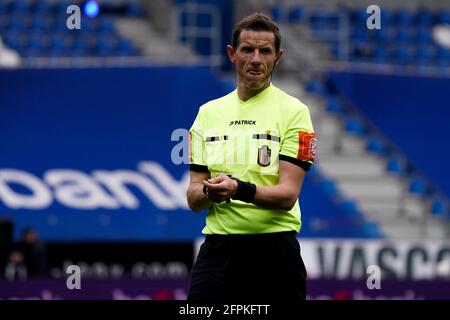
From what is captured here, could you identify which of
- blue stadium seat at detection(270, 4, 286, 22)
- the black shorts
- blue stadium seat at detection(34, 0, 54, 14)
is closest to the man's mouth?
the black shorts

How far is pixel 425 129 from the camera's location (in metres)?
16.2

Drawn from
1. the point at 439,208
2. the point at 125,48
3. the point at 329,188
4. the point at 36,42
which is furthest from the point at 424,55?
the point at 36,42

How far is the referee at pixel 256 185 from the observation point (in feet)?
17.6

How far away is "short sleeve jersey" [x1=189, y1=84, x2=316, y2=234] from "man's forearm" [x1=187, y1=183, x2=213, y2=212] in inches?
2.5

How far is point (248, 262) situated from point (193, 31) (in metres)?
11.7

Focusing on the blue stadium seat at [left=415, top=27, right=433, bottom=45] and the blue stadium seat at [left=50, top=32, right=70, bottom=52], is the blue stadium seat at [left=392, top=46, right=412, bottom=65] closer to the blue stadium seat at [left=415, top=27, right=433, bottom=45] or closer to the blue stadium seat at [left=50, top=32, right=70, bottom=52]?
the blue stadium seat at [left=415, top=27, right=433, bottom=45]

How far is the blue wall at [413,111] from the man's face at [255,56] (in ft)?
35.4

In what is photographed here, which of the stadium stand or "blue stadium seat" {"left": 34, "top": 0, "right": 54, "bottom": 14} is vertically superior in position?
"blue stadium seat" {"left": 34, "top": 0, "right": 54, "bottom": 14}

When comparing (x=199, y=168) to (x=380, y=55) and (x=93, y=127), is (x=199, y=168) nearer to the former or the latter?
(x=93, y=127)

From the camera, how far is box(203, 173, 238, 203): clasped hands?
5.19 m

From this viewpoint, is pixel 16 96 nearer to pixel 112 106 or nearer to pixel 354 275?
pixel 112 106

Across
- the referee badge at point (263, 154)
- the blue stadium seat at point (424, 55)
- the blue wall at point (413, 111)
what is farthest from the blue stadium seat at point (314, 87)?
the referee badge at point (263, 154)

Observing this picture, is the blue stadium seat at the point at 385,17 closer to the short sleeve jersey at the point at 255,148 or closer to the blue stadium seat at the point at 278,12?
the blue stadium seat at the point at 278,12

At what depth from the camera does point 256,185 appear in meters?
5.32
